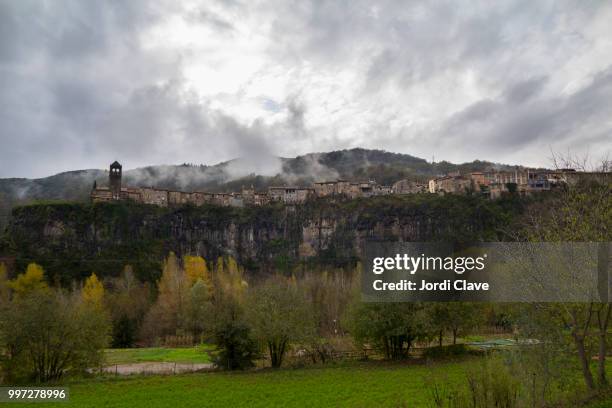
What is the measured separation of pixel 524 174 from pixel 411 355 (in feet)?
401

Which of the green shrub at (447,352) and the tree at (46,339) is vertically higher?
the tree at (46,339)

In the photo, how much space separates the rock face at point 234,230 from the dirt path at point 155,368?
68.6 metres

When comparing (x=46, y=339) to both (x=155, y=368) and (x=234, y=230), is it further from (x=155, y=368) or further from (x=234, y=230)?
(x=234, y=230)

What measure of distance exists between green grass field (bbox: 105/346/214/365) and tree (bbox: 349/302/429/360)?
14.1m

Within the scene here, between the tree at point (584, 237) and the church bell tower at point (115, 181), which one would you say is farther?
the church bell tower at point (115, 181)

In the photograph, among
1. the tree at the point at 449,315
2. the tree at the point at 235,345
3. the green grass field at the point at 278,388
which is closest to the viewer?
the green grass field at the point at 278,388

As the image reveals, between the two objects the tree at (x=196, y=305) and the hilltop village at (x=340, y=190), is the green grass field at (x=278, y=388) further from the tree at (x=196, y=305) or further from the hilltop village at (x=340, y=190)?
the hilltop village at (x=340, y=190)

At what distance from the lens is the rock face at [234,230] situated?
11398cm

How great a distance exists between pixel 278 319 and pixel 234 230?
403 feet

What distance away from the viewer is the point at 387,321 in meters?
32.2

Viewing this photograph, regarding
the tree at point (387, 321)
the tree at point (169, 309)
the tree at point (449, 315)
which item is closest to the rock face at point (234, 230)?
the tree at point (169, 309)

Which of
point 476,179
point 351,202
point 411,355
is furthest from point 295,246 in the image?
point 411,355

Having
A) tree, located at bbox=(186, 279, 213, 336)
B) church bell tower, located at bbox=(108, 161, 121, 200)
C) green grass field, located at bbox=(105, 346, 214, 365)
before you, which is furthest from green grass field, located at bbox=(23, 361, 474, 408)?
church bell tower, located at bbox=(108, 161, 121, 200)

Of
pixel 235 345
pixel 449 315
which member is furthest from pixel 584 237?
pixel 235 345
